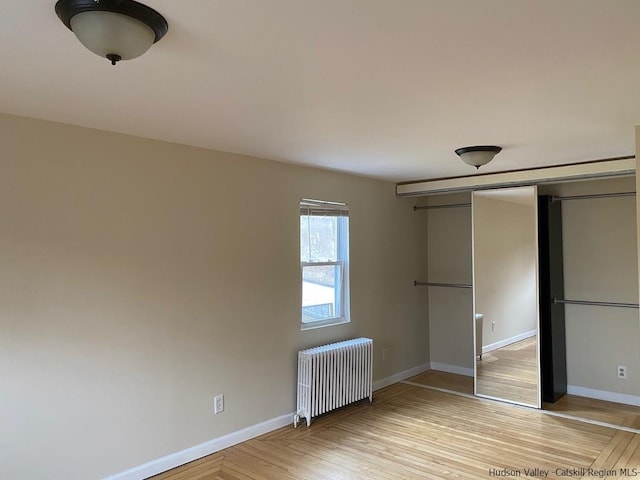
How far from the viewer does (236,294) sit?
12.4ft

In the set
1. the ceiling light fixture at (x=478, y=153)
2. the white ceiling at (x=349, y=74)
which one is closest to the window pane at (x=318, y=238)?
the white ceiling at (x=349, y=74)

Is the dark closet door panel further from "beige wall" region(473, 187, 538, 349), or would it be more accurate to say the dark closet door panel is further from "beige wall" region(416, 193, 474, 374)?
"beige wall" region(416, 193, 474, 374)

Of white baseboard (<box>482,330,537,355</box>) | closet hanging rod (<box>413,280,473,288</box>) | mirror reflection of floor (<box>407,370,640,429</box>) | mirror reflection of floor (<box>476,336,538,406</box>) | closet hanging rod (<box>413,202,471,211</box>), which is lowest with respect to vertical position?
mirror reflection of floor (<box>407,370,640,429</box>)

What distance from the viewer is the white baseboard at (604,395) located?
457 cm

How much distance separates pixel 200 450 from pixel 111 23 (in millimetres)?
3030

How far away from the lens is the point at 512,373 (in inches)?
188

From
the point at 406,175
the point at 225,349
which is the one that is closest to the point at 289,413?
the point at 225,349

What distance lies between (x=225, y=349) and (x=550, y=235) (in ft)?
11.0

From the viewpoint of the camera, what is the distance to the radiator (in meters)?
4.12

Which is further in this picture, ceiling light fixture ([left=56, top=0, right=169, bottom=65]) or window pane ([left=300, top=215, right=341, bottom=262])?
window pane ([left=300, top=215, right=341, bottom=262])

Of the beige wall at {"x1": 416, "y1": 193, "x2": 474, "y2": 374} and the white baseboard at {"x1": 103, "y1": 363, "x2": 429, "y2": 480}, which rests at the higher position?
the beige wall at {"x1": 416, "y1": 193, "x2": 474, "y2": 374}

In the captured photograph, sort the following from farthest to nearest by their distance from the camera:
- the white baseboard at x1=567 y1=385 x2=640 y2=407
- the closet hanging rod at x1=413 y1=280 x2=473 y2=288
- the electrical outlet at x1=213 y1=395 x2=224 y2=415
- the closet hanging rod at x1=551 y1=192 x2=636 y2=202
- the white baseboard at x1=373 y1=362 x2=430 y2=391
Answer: the closet hanging rod at x1=413 y1=280 x2=473 y2=288 → the white baseboard at x1=373 y1=362 x2=430 y2=391 → the white baseboard at x1=567 y1=385 x2=640 y2=407 → the closet hanging rod at x1=551 y1=192 x2=636 y2=202 → the electrical outlet at x1=213 y1=395 x2=224 y2=415

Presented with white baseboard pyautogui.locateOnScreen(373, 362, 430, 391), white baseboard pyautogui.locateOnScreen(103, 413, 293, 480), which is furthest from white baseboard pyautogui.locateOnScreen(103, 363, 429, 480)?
A: white baseboard pyautogui.locateOnScreen(373, 362, 430, 391)

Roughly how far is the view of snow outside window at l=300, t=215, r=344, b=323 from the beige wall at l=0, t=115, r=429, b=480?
0.67 feet
